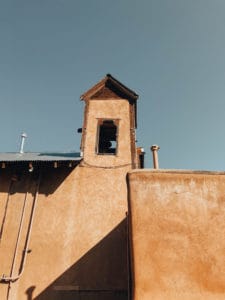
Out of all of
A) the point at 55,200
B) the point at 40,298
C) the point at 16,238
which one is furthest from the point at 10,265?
the point at 55,200

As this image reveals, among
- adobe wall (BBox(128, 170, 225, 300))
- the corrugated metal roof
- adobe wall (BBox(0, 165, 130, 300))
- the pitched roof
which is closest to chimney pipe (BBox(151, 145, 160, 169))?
adobe wall (BBox(0, 165, 130, 300))

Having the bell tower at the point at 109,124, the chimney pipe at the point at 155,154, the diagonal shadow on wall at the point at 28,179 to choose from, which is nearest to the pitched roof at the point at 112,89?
the bell tower at the point at 109,124

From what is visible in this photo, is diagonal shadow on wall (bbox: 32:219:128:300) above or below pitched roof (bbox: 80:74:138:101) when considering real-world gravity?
below

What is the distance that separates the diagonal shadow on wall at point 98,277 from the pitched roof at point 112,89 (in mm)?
7721

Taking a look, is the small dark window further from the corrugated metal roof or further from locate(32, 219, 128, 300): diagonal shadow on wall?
locate(32, 219, 128, 300): diagonal shadow on wall

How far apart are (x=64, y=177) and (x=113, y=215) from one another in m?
2.70

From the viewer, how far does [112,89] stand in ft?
50.4

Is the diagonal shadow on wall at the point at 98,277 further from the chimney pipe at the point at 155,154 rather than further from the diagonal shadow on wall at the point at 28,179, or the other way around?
the chimney pipe at the point at 155,154

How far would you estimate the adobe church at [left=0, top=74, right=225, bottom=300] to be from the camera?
579 centimetres

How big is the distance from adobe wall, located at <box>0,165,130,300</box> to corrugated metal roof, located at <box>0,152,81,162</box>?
1.84 feet

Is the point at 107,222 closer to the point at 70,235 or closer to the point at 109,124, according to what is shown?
the point at 70,235

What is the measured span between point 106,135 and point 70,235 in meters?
6.62

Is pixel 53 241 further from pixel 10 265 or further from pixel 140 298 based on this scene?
pixel 140 298

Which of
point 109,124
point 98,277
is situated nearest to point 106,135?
point 109,124
